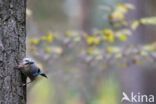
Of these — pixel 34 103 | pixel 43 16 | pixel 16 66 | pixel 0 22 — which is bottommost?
pixel 34 103

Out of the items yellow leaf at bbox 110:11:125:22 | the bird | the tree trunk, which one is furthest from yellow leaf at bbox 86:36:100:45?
the bird

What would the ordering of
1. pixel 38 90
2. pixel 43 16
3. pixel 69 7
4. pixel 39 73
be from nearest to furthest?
1. pixel 39 73
2. pixel 38 90
3. pixel 43 16
4. pixel 69 7

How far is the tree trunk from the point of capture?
2852 mm

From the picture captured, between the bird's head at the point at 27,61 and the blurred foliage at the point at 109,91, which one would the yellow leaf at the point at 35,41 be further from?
the blurred foliage at the point at 109,91

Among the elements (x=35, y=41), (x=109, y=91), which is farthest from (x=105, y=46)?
(x=109, y=91)

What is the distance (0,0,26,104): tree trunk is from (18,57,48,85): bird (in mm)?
60

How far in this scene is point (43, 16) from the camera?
11.1 m

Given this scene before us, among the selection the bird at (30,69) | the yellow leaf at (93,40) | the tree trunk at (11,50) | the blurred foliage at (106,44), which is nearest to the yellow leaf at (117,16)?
the blurred foliage at (106,44)

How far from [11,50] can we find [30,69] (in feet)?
0.57

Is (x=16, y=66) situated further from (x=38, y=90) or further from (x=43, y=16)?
(x=43, y=16)

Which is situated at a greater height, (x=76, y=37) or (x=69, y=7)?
(x=69, y=7)

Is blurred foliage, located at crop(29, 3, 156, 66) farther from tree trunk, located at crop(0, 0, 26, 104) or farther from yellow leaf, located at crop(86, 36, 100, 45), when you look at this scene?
tree trunk, located at crop(0, 0, 26, 104)

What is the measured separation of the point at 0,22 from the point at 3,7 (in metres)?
0.10

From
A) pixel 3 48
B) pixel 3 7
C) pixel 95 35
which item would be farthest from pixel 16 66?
pixel 95 35
